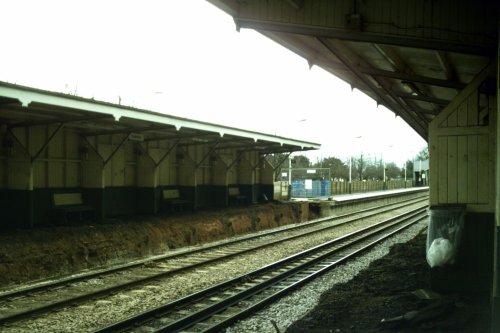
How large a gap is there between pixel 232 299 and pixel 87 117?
653 cm

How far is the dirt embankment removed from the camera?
35.2 ft

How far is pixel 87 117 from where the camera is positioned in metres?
12.1

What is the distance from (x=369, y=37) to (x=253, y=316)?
15.4 ft

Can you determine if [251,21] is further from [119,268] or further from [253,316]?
[119,268]

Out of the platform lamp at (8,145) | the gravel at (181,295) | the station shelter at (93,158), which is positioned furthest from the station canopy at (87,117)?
the gravel at (181,295)

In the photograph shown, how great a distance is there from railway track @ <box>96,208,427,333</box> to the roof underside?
450 cm

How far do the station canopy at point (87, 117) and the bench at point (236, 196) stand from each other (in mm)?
5841

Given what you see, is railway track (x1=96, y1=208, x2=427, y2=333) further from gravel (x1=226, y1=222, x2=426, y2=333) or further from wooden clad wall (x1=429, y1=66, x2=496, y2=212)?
wooden clad wall (x1=429, y1=66, x2=496, y2=212)

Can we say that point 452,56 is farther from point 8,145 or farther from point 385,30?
point 8,145

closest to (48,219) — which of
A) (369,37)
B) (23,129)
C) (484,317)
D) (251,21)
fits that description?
(23,129)

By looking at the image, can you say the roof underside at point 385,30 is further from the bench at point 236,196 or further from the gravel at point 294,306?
the bench at point 236,196

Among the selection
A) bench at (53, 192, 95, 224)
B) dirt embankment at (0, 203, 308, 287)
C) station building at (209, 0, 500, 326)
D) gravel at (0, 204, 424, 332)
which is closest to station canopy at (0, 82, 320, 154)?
bench at (53, 192, 95, 224)

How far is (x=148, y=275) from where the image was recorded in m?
10.7

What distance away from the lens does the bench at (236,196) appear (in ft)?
81.9
